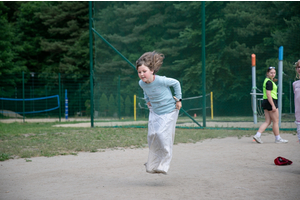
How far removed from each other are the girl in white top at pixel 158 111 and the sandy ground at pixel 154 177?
276 mm

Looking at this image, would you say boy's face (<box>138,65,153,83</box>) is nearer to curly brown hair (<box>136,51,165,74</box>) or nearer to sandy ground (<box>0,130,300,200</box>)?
curly brown hair (<box>136,51,165,74</box>)

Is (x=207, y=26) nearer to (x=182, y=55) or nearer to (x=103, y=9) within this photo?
(x=182, y=55)

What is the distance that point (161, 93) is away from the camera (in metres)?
4.18

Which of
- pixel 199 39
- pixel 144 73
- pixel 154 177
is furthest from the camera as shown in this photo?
pixel 199 39

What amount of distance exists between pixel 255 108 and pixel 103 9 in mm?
6040

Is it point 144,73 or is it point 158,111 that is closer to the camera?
point 144,73

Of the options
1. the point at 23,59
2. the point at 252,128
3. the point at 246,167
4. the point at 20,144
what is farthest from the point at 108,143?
the point at 23,59

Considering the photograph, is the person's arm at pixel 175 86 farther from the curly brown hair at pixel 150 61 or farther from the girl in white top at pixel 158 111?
the curly brown hair at pixel 150 61

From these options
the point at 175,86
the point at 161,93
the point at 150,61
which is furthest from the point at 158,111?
the point at 150,61

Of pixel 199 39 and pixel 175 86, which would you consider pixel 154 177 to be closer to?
pixel 175 86

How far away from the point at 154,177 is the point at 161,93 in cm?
109

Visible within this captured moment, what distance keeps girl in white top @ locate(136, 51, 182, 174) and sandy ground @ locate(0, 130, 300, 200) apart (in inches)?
10.9

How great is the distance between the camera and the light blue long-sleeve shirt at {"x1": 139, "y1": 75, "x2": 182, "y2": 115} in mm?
4156

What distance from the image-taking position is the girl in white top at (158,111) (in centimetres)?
403
